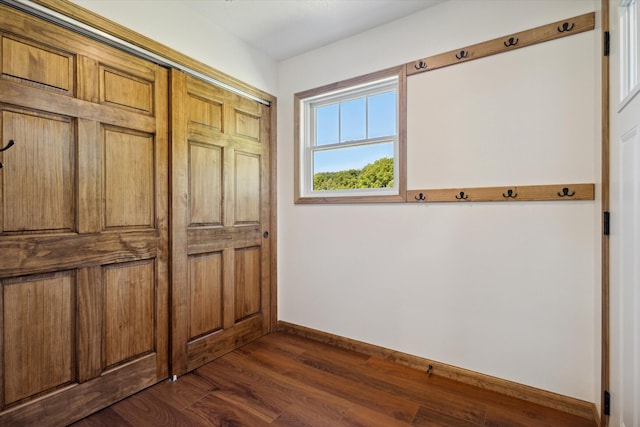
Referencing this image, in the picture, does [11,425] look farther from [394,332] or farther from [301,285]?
[394,332]

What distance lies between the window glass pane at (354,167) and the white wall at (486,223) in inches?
9.0

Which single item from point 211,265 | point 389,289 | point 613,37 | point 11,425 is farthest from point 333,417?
point 613,37

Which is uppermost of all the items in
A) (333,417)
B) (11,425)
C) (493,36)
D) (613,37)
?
(493,36)

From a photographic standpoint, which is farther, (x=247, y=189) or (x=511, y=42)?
(x=247, y=189)

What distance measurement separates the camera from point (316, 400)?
1839 mm

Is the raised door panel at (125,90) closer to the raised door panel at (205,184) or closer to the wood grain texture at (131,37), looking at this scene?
the wood grain texture at (131,37)

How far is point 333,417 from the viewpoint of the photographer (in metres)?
1.68

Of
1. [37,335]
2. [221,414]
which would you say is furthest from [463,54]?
[37,335]

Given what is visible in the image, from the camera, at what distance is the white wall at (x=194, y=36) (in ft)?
5.97

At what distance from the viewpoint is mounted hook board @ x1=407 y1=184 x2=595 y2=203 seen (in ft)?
5.63

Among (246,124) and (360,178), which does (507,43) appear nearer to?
(360,178)

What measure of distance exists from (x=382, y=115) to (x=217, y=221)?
1584 millimetres

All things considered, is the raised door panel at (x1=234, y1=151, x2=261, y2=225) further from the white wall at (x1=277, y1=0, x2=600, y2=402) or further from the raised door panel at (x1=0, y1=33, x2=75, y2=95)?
the raised door panel at (x1=0, y1=33, x2=75, y2=95)

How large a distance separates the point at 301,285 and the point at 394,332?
93 centimetres
